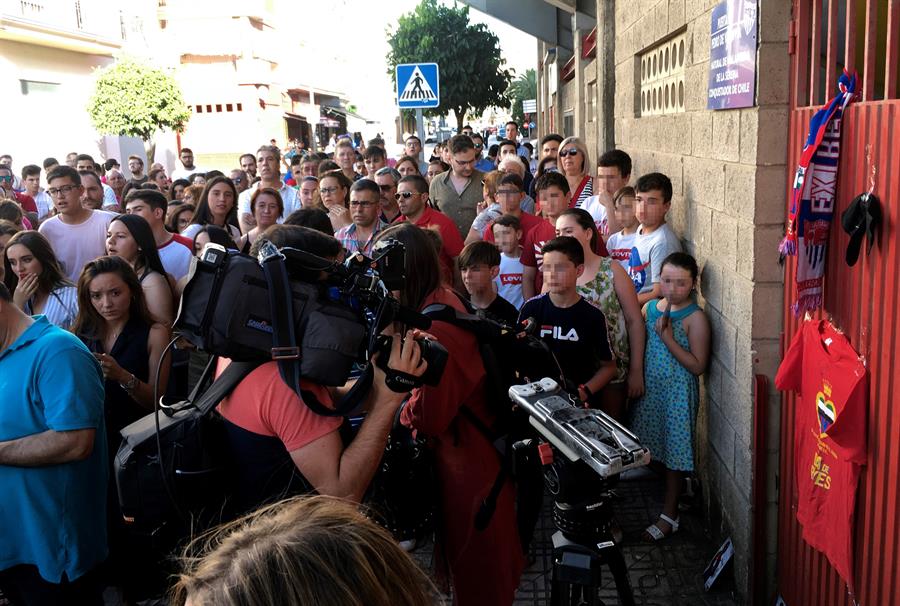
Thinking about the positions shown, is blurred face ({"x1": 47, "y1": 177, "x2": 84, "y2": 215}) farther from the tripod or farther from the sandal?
the tripod

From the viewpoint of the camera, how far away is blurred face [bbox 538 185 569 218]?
20.5ft

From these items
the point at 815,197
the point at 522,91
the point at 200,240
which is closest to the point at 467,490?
the point at 815,197

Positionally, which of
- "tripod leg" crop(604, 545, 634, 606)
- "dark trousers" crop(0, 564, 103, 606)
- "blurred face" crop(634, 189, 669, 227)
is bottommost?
"dark trousers" crop(0, 564, 103, 606)

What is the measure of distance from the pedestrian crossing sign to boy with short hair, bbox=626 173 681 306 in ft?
22.6

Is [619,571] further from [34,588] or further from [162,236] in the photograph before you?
[162,236]

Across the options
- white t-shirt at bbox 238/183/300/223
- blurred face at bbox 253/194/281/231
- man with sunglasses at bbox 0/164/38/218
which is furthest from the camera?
man with sunglasses at bbox 0/164/38/218

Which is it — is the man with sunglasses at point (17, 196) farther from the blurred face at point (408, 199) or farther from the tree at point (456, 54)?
the tree at point (456, 54)

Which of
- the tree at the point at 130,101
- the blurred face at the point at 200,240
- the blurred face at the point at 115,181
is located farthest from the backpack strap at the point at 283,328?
the tree at the point at 130,101

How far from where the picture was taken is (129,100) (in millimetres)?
23781

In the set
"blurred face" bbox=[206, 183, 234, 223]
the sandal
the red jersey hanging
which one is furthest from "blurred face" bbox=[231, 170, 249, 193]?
the red jersey hanging

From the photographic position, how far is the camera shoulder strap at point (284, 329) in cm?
217

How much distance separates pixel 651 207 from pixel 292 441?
324cm

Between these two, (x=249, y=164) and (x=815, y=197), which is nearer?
(x=815, y=197)

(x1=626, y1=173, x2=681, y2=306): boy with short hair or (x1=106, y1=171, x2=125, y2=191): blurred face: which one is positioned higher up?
(x1=106, y1=171, x2=125, y2=191): blurred face
